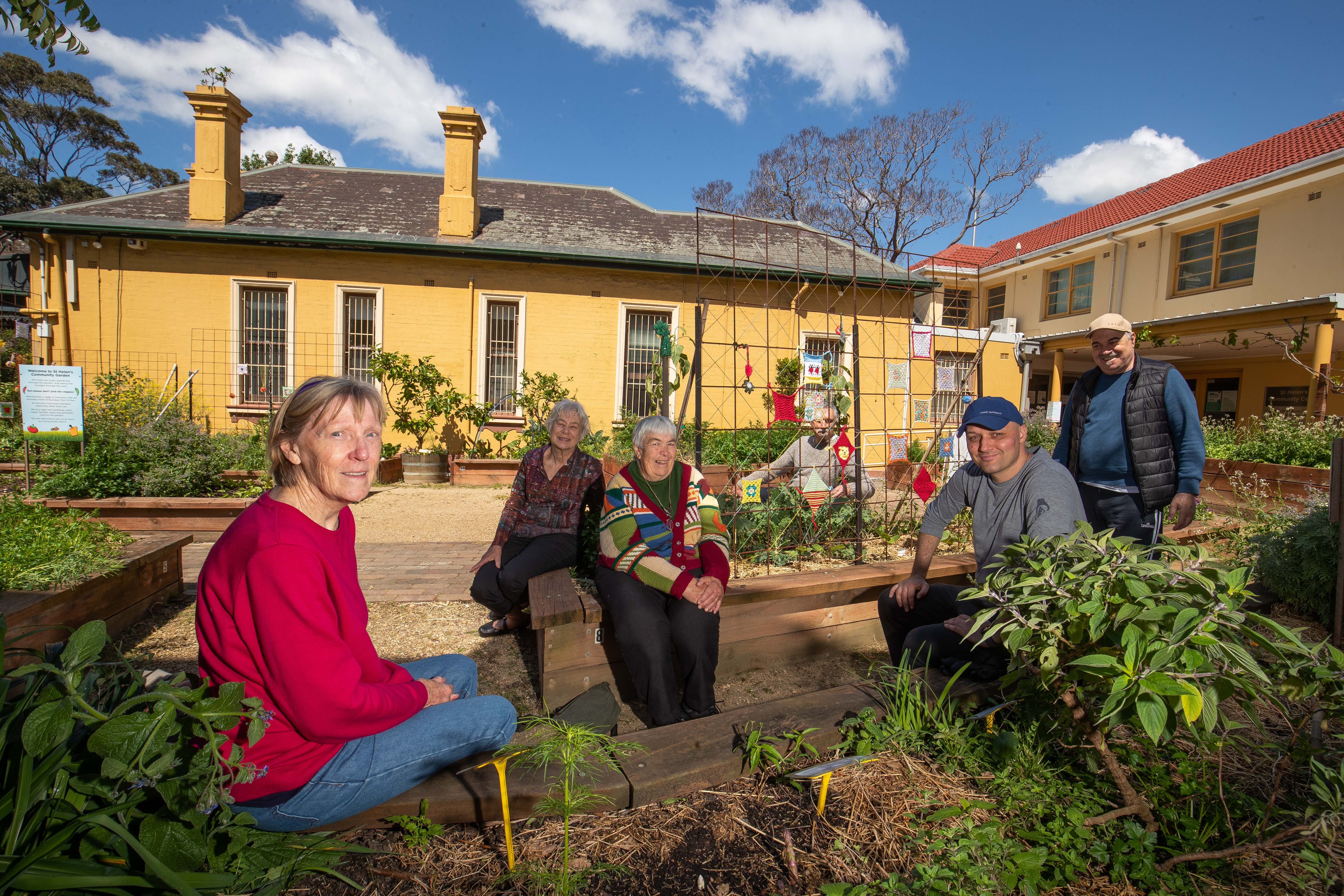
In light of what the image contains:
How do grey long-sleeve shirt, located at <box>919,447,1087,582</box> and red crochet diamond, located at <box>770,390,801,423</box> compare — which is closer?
grey long-sleeve shirt, located at <box>919,447,1087,582</box>

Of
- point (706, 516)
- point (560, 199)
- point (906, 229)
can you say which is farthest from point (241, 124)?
point (906, 229)

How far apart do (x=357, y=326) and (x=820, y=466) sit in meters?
8.71

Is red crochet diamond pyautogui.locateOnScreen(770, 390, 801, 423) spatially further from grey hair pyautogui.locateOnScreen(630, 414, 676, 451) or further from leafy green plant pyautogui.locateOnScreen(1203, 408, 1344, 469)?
leafy green plant pyautogui.locateOnScreen(1203, 408, 1344, 469)

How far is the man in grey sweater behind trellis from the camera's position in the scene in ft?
15.2

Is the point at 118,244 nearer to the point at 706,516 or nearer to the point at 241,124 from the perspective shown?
the point at 241,124

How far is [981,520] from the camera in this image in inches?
106

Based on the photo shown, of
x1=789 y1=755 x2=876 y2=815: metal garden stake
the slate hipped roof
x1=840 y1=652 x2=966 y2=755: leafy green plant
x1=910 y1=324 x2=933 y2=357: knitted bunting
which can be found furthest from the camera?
the slate hipped roof

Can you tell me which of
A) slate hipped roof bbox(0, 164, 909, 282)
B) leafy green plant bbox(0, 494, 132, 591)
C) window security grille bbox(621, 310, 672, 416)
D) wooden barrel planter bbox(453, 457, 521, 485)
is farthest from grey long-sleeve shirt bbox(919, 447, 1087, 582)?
window security grille bbox(621, 310, 672, 416)

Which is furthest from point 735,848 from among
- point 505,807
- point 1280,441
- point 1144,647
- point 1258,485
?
point 1280,441

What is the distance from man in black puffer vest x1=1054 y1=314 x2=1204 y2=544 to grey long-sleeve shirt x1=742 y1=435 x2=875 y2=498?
4.76 feet

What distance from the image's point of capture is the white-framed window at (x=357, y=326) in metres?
10.2

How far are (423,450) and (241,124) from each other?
20.5 ft

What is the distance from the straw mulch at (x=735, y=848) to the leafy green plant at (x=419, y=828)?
19mm

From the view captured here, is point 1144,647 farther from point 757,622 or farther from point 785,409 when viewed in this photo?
point 785,409
